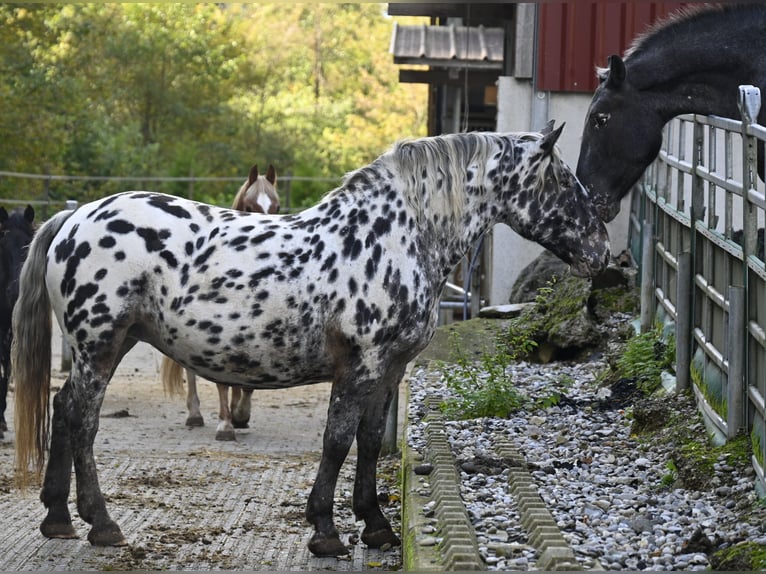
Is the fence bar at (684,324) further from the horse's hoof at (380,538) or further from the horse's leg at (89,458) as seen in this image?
the horse's leg at (89,458)

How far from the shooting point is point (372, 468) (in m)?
5.89

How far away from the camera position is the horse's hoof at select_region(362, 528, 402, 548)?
5781 millimetres

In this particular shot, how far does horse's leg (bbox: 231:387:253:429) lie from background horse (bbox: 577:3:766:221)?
3.58 meters

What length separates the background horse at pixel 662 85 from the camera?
23.3 ft

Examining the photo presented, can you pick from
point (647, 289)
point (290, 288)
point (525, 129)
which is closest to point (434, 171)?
point (290, 288)

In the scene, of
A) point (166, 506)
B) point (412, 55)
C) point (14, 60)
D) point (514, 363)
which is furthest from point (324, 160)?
point (166, 506)

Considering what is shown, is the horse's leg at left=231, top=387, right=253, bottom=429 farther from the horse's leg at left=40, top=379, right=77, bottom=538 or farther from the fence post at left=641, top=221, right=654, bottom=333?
the horse's leg at left=40, top=379, right=77, bottom=538

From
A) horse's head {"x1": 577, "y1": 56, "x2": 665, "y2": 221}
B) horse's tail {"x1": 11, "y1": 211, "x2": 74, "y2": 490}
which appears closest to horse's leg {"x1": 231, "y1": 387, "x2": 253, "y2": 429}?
horse's head {"x1": 577, "y1": 56, "x2": 665, "y2": 221}

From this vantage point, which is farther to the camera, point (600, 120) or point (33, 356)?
point (600, 120)

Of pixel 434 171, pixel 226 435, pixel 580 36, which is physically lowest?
pixel 226 435

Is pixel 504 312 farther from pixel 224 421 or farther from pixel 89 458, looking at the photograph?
pixel 89 458

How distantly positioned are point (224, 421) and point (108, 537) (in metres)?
3.57

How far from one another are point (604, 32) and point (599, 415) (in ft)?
18.2

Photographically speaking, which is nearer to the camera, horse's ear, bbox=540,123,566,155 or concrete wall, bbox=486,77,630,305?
horse's ear, bbox=540,123,566,155
